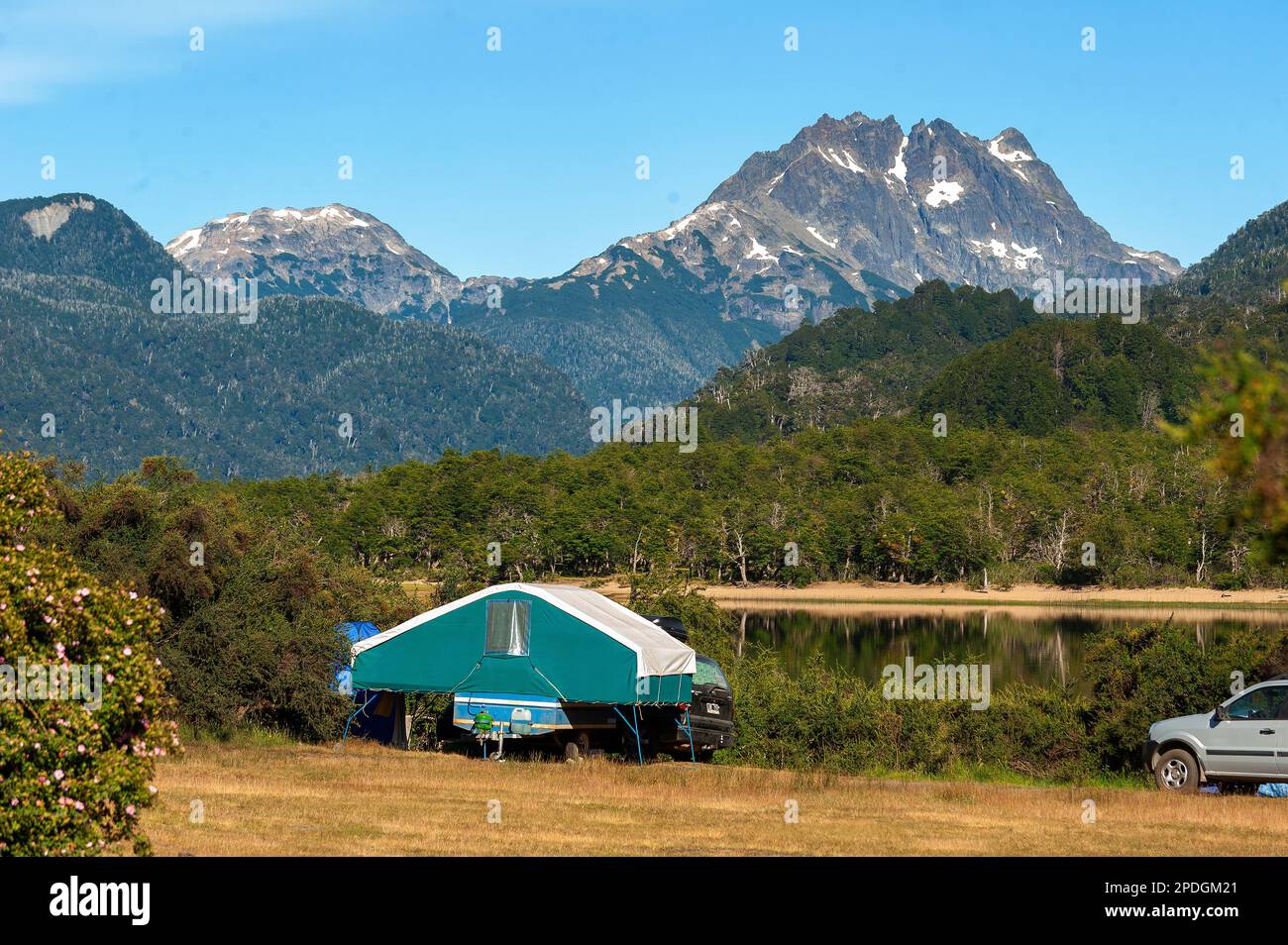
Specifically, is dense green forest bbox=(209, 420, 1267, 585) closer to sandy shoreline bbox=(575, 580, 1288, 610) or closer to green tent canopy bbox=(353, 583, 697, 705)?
sandy shoreline bbox=(575, 580, 1288, 610)

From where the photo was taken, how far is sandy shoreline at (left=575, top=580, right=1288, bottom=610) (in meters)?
91.0

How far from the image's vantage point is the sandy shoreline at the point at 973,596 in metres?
91.0

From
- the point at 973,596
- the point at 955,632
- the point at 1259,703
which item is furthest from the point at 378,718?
the point at 973,596

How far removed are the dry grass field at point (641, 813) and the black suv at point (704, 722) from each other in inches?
103

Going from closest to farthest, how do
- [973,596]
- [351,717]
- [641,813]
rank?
[641,813]
[351,717]
[973,596]

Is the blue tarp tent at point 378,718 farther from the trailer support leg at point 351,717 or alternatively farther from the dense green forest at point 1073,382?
the dense green forest at point 1073,382

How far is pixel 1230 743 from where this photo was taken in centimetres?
2098

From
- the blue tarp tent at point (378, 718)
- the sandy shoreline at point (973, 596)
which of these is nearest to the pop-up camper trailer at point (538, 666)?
the blue tarp tent at point (378, 718)

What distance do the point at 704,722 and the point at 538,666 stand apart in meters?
3.46

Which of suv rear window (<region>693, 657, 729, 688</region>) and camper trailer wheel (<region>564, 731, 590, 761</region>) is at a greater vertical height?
suv rear window (<region>693, 657, 729, 688</region>)

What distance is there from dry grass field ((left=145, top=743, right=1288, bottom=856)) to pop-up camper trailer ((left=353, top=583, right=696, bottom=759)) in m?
1.70

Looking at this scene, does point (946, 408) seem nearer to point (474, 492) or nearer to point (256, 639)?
point (474, 492)

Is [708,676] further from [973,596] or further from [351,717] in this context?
[973,596]

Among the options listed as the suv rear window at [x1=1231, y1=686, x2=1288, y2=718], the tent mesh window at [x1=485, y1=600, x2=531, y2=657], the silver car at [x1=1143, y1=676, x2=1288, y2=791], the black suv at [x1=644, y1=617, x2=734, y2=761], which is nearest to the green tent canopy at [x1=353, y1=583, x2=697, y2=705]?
the tent mesh window at [x1=485, y1=600, x2=531, y2=657]
